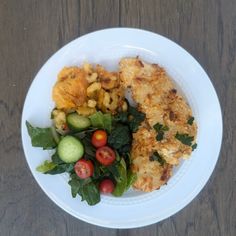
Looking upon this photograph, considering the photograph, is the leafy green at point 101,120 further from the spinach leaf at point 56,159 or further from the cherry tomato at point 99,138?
the spinach leaf at point 56,159

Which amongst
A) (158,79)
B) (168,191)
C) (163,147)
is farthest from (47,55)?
(168,191)

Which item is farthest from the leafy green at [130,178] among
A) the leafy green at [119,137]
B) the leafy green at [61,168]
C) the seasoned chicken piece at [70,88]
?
the seasoned chicken piece at [70,88]

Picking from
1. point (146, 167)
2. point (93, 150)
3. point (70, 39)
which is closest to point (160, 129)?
point (146, 167)

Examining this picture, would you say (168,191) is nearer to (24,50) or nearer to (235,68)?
(235,68)

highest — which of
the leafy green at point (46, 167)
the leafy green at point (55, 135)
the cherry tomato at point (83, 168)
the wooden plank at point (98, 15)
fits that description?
the wooden plank at point (98, 15)

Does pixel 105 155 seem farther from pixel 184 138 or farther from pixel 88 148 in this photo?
pixel 184 138

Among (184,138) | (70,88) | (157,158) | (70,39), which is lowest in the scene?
(157,158)
